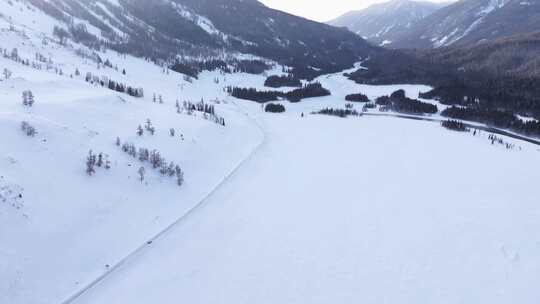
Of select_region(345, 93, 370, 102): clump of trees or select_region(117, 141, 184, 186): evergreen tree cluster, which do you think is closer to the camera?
select_region(117, 141, 184, 186): evergreen tree cluster

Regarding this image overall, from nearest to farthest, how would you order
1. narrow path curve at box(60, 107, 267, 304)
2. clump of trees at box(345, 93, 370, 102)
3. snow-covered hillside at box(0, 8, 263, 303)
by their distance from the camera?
1. narrow path curve at box(60, 107, 267, 304)
2. snow-covered hillside at box(0, 8, 263, 303)
3. clump of trees at box(345, 93, 370, 102)

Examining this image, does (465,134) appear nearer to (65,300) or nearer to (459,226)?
(459,226)

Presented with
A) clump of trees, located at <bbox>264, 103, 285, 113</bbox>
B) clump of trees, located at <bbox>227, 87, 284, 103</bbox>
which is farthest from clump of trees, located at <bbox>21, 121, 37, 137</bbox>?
clump of trees, located at <bbox>227, 87, 284, 103</bbox>

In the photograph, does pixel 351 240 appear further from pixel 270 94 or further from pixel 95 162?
pixel 270 94

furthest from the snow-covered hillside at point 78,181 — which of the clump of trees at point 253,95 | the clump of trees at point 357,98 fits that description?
the clump of trees at point 357,98

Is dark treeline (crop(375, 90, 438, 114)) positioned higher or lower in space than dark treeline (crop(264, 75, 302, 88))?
lower

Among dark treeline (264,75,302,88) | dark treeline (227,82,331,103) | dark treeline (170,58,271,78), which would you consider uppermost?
dark treeline (170,58,271,78)

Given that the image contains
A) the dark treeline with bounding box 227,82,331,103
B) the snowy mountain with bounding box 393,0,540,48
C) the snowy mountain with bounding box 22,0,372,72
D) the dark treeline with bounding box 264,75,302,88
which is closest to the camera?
the dark treeline with bounding box 227,82,331,103

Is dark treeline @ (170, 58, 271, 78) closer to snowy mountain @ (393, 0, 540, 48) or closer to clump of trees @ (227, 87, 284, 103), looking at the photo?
clump of trees @ (227, 87, 284, 103)
